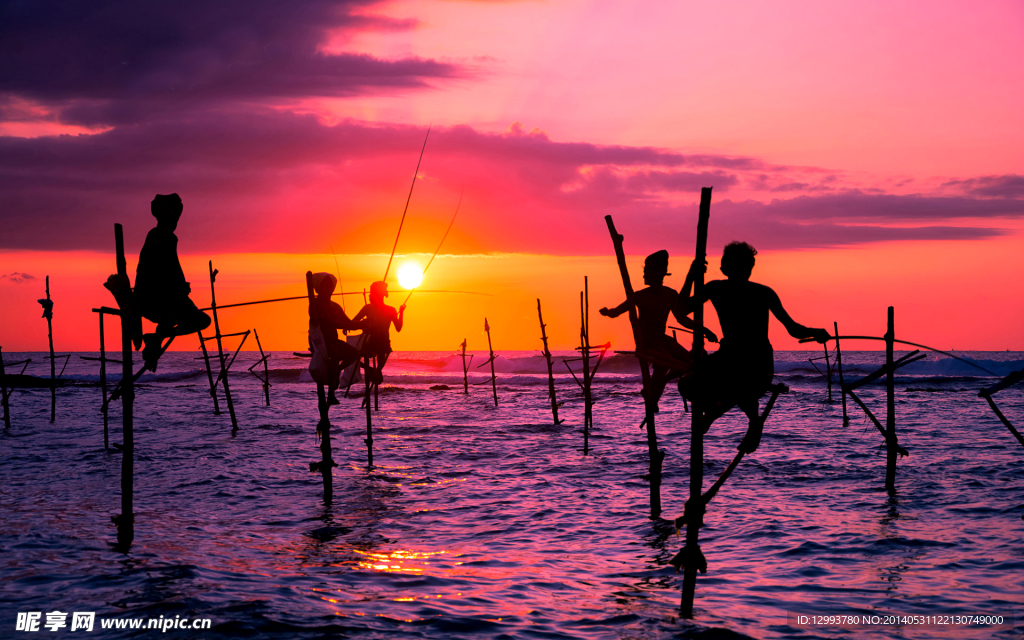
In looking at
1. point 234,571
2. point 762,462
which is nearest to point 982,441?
point 762,462

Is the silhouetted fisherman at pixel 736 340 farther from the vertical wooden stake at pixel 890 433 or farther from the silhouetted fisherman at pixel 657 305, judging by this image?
the vertical wooden stake at pixel 890 433

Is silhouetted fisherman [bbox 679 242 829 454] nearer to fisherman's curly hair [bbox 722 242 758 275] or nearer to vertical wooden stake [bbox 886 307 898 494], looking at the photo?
fisherman's curly hair [bbox 722 242 758 275]

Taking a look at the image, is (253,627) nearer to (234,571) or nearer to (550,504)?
(234,571)

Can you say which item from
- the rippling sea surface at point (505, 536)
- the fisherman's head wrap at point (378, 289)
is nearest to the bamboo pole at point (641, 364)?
the rippling sea surface at point (505, 536)

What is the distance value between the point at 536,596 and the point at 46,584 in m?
5.46

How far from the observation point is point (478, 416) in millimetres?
31781

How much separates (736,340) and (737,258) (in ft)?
2.59

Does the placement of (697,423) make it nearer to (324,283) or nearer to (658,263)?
(658,263)

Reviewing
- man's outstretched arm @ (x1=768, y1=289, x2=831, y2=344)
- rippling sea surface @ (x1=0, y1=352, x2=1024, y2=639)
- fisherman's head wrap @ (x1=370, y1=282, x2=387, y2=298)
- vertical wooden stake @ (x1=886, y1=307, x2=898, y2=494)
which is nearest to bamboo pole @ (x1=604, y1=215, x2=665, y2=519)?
rippling sea surface @ (x1=0, y1=352, x2=1024, y2=639)

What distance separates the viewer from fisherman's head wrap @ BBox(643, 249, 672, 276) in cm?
1168

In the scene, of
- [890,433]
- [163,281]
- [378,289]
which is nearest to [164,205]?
[163,281]

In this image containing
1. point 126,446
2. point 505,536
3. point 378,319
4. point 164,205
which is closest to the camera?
point 164,205

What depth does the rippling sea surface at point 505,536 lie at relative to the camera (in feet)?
24.6

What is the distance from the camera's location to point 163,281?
8898 millimetres
